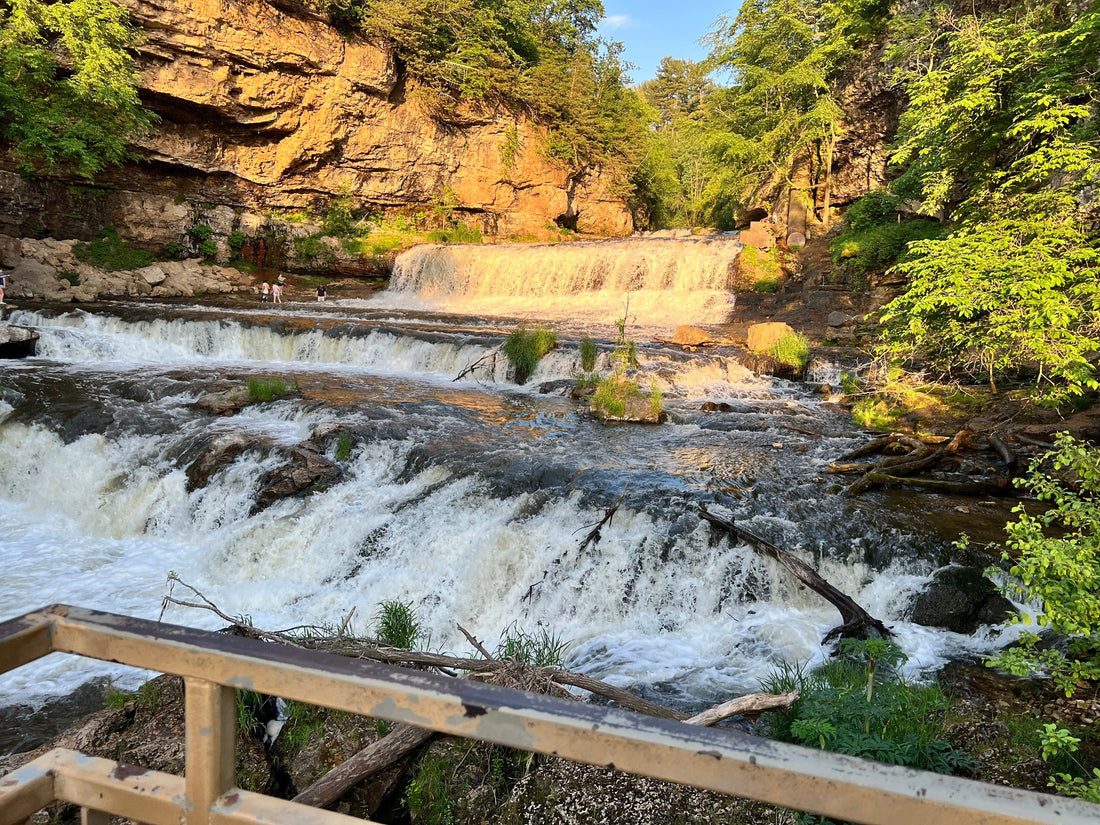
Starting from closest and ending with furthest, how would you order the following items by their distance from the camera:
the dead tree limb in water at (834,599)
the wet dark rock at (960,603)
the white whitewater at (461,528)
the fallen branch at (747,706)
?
the fallen branch at (747,706), the dead tree limb in water at (834,599), the wet dark rock at (960,603), the white whitewater at (461,528)

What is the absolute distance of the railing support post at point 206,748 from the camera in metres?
1.25

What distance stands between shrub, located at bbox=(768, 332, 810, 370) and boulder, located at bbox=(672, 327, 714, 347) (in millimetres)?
1937

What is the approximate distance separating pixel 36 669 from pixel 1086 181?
10.3m

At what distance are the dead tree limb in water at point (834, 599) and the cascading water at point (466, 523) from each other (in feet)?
0.59

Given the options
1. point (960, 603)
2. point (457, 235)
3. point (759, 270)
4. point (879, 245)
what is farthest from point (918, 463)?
point (457, 235)

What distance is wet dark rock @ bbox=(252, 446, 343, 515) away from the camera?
7.43 metres

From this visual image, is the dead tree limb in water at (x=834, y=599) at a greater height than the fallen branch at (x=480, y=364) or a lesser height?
lesser

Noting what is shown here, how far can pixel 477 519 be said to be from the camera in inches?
269

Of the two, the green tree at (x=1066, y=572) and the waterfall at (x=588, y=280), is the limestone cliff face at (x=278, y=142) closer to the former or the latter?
the waterfall at (x=588, y=280)

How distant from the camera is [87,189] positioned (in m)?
21.1

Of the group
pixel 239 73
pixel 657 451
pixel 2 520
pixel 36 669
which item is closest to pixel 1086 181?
pixel 657 451

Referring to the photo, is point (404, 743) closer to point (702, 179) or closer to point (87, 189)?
point (87, 189)

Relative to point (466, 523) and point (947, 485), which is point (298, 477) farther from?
point (947, 485)

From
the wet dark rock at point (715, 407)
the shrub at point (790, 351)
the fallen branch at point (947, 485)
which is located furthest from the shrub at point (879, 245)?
the fallen branch at point (947, 485)
